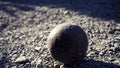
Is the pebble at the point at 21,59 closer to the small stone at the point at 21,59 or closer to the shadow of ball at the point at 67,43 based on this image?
the small stone at the point at 21,59

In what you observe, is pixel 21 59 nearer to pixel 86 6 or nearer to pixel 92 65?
pixel 92 65

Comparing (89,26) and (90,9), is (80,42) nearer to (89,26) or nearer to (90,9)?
(89,26)

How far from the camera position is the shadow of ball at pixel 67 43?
508cm

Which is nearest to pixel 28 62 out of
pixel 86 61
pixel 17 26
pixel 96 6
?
pixel 86 61

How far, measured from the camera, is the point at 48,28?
745 centimetres

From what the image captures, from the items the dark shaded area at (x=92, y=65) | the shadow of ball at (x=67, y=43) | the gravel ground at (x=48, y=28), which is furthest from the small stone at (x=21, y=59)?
the dark shaded area at (x=92, y=65)

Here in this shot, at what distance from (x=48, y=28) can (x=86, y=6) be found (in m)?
1.97

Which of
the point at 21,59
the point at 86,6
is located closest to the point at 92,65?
the point at 21,59

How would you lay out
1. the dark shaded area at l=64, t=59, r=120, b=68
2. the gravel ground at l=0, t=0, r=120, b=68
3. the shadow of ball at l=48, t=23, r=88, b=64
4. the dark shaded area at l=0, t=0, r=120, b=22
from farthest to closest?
the dark shaded area at l=0, t=0, r=120, b=22 → the gravel ground at l=0, t=0, r=120, b=68 → the dark shaded area at l=64, t=59, r=120, b=68 → the shadow of ball at l=48, t=23, r=88, b=64

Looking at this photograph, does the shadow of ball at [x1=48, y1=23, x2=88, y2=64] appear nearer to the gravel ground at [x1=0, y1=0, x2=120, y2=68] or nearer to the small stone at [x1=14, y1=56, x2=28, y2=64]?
the gravel ground at [x1=0, y1=0, x2=120, y2=68]

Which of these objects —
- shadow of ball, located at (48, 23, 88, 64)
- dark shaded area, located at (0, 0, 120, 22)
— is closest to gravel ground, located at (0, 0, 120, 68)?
dark shaded area, located at (0, 0, 120, 22)

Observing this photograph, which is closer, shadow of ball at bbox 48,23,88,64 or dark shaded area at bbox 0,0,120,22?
shadow of ball at bbox 48,23,88,64

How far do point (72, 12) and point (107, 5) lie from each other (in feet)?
4.30

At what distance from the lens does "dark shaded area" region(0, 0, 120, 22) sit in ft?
26.0
